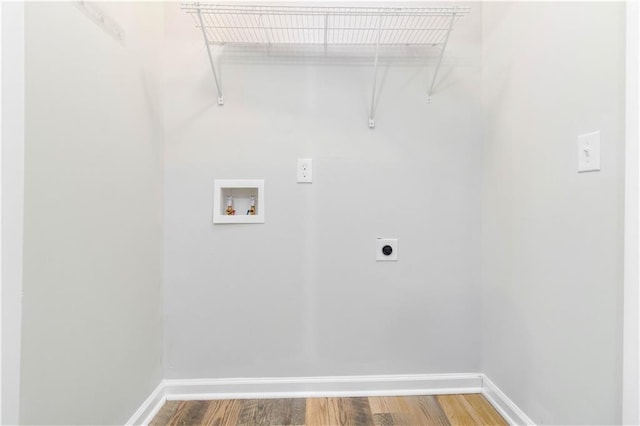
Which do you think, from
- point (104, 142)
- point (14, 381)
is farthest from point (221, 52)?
point (14, 381)

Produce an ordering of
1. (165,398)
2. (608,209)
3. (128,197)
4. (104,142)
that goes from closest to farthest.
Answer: (608,209) → (104,142) → (128,197) → (165,398)

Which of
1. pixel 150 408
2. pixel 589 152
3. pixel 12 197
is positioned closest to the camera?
pixel 12 197

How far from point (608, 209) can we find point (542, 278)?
365 mm

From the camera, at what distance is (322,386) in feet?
4.91

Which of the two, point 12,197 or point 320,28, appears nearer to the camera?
point 12,197

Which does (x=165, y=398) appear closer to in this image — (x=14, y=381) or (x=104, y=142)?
(x=14, y=381)

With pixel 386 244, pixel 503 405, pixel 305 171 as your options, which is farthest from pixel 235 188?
pixel 503 405

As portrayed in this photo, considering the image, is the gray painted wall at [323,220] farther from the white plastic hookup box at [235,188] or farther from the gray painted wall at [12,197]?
the gray painted wall at [12,197]

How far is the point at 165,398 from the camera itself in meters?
1.46

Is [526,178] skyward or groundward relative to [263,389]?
skyward

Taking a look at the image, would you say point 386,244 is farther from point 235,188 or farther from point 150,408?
point 150,408

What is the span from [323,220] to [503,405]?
119cm

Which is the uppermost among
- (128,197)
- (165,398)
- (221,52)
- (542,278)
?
(221,52)

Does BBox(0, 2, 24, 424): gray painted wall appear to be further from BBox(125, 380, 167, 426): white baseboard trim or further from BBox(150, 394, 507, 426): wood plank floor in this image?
BBox(150, 394, 507, 426): wood plank floor
